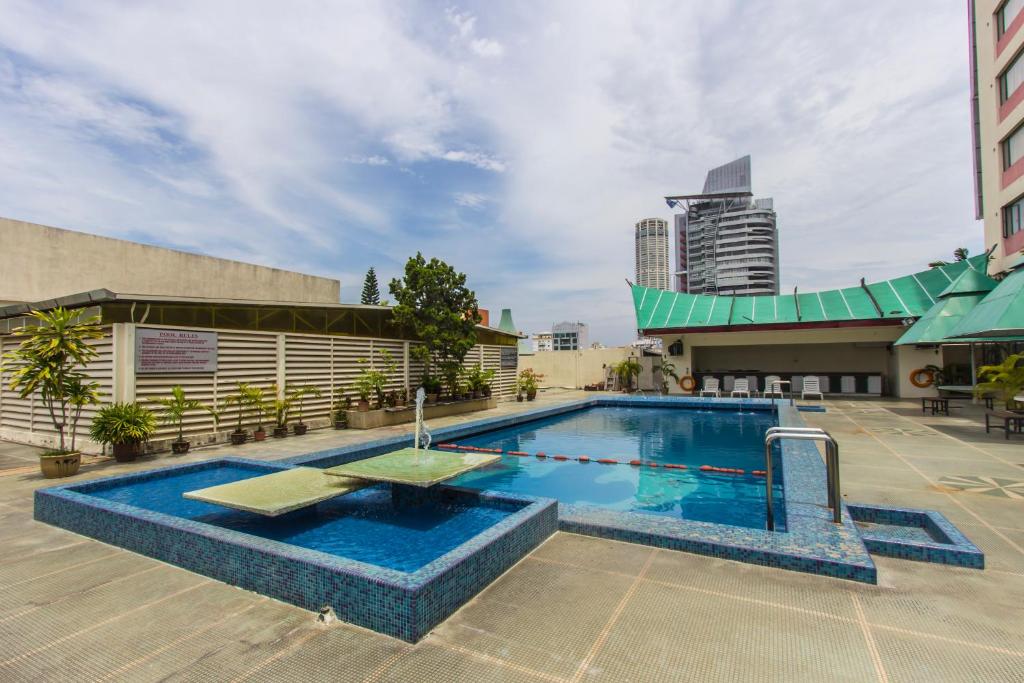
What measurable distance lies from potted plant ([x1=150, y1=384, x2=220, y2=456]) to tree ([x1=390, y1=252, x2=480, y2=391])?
5.69m

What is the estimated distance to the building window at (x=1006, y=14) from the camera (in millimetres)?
15305

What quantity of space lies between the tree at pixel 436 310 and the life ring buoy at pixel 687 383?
11.7 meters

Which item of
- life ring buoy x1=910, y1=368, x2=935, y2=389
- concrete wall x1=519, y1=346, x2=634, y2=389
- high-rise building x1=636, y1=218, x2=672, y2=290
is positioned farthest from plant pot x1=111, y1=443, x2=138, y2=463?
high-rise building x1=636, y1=218, x2=672, y2=290

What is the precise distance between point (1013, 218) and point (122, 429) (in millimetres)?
24313

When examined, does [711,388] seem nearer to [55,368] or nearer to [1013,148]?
[1013,148]

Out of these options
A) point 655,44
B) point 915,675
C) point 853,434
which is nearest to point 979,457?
point 853,434

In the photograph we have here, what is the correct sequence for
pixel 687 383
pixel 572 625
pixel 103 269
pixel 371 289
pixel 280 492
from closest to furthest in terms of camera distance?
1. pixel 572 625
2. pixel 280 492
3. pixel 103 269
4. pixel 687 383
5. pixel 371 289

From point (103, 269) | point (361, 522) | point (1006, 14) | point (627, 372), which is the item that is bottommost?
point (361, 522)

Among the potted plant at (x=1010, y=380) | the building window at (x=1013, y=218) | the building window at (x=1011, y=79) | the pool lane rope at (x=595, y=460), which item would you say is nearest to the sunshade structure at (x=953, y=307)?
the building window at (x=1013, y=218)

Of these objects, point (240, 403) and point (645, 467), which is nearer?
point (645, 467)

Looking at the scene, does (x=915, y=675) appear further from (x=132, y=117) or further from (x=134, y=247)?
(x=134, y=247)

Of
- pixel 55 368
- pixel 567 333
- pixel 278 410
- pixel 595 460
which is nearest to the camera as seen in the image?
pixel 55 368

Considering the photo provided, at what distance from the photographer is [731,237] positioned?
A: 10969 cm

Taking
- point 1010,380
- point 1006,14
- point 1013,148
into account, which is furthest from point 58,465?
point 1006,14
